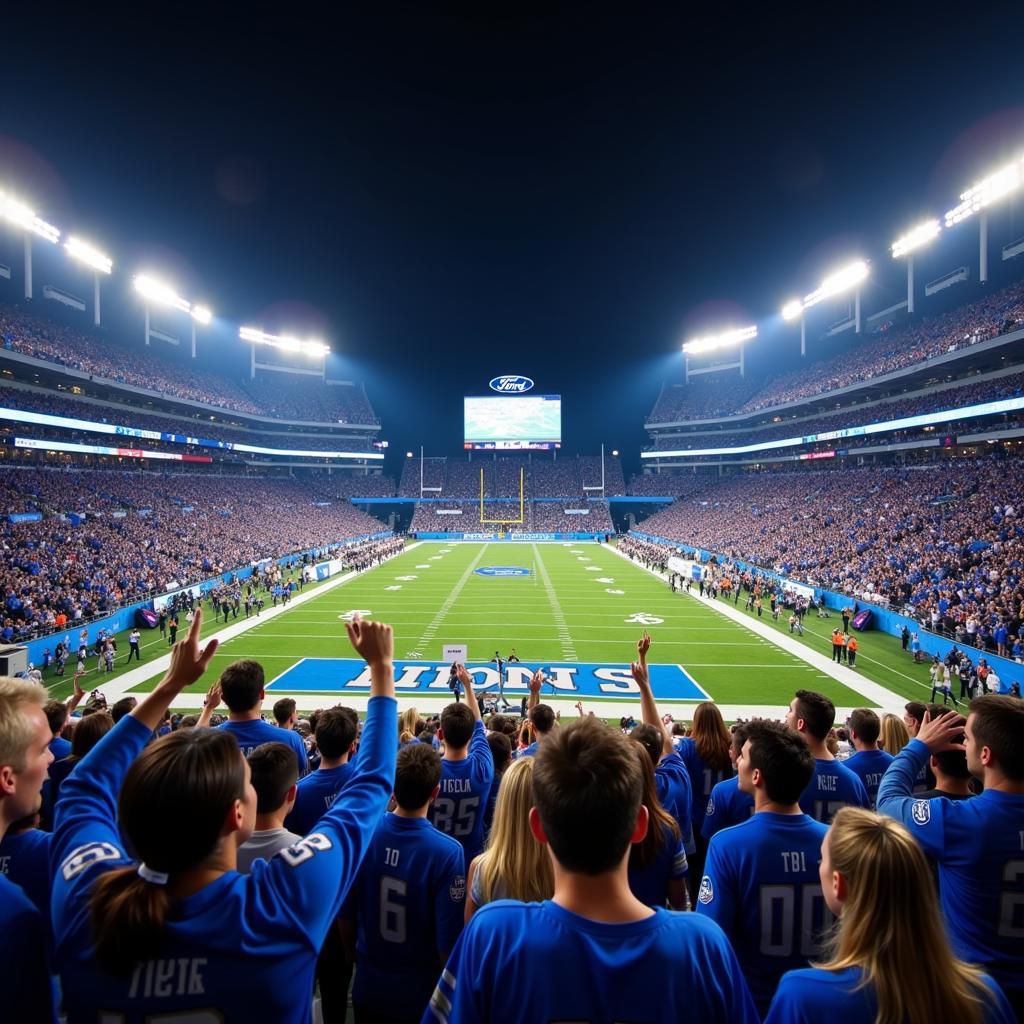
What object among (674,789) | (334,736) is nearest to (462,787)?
(334,736)

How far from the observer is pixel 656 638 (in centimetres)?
2327

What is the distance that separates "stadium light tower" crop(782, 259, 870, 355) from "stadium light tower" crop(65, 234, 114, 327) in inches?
2322

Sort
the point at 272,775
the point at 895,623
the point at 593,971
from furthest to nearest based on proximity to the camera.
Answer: the point at 895,623 → the point at 272,775 → the point at 593,971

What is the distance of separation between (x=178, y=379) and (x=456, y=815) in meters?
64.0

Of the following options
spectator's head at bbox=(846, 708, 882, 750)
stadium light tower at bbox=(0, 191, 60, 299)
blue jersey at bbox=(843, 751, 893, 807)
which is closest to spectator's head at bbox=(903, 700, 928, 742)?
spectator's head at bbox=(846, 708, 882, 750)

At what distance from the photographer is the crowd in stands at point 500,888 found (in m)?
1.52

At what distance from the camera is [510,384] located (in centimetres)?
8331

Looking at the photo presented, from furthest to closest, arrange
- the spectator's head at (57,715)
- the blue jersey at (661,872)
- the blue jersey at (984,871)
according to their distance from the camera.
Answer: the spectator's head at (57,715)
the blue jersey at (661,872)
the blue jersey at (984,871)

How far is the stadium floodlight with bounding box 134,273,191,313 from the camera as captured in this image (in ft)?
165

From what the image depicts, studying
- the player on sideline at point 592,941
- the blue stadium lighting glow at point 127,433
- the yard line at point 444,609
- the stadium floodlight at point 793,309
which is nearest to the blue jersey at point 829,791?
the player on sideline at point 592,941

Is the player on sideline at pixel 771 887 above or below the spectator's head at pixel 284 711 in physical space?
above

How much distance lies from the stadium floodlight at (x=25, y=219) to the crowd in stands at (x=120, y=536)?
15063mm

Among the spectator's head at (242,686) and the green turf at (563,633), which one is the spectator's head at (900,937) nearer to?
the spectator's head at (242,686)

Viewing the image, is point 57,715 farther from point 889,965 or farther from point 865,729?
point 865,729
